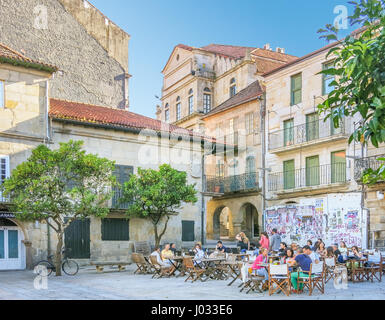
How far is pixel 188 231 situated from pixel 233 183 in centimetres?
741

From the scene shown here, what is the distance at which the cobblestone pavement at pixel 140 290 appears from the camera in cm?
1156

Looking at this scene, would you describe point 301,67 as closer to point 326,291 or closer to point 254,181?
point 254,181

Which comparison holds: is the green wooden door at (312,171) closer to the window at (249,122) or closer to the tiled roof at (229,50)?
the window at (249,122)

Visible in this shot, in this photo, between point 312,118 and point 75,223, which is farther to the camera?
point 312,118

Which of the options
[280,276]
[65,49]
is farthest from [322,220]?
[65,49]

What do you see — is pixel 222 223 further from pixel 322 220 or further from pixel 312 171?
pixel 322 220

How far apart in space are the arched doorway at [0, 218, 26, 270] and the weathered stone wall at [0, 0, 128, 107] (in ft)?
28.5

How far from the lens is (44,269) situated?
17734mm

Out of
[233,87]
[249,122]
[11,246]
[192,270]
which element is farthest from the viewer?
[233,87]

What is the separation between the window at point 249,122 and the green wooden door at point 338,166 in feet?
21.8

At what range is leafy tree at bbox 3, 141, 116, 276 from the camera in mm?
16438
